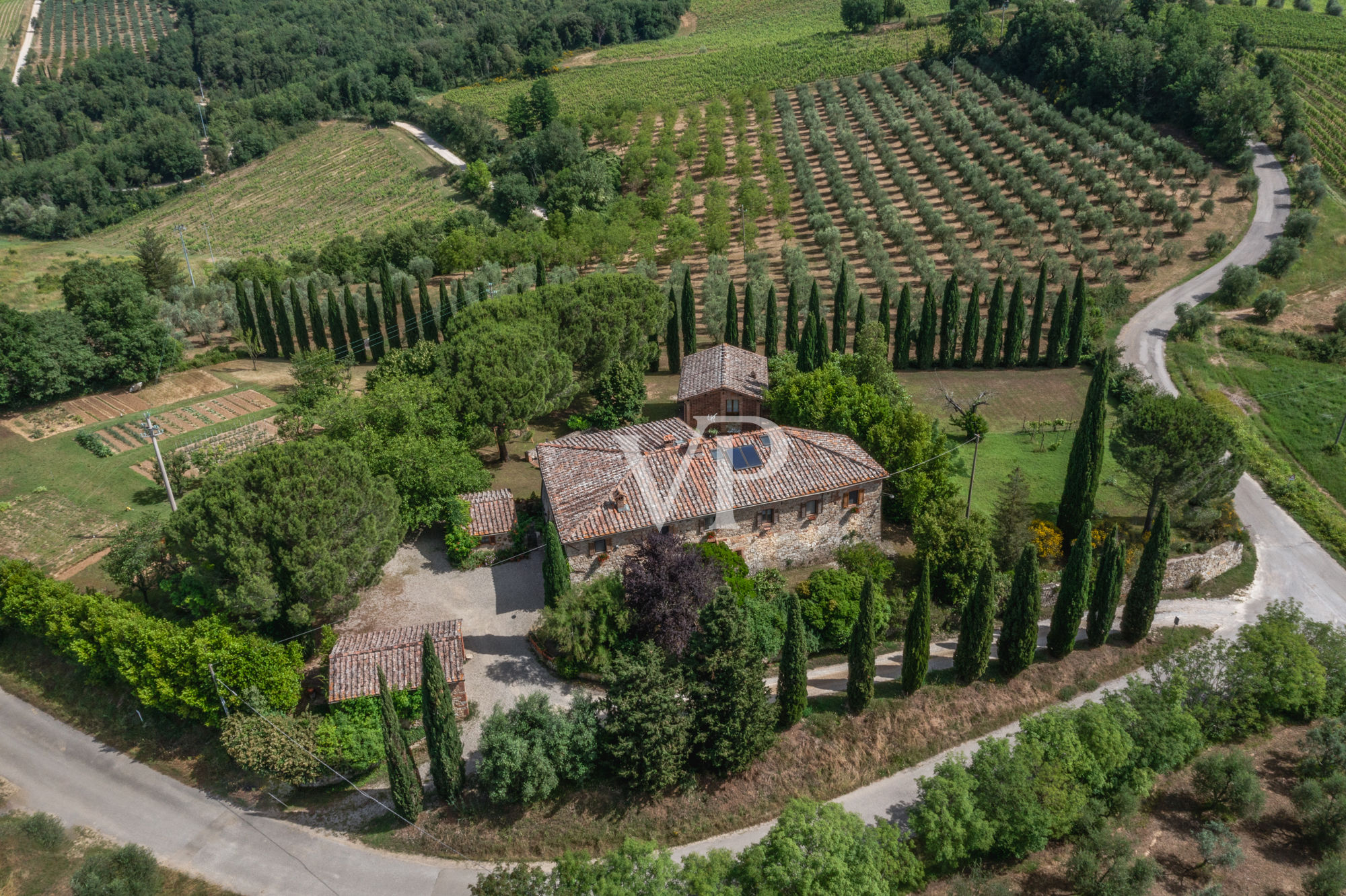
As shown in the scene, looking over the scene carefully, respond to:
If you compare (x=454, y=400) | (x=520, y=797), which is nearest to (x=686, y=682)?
(x=520, y=797)

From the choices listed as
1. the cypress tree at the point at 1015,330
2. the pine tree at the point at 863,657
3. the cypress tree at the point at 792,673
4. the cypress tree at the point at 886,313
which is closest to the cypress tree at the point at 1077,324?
the cypress tree at the point at 1015,330

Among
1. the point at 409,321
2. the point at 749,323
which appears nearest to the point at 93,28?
the point at 409,321

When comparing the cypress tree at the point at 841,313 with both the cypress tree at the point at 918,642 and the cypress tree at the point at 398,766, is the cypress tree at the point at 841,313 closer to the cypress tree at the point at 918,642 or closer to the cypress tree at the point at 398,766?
the cypress tree at the point at 918,642

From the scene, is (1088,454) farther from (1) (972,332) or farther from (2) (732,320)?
(2) (732,320)

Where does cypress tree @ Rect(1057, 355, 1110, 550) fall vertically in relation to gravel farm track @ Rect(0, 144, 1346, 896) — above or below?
above

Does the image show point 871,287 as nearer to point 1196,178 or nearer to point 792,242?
point 792,242

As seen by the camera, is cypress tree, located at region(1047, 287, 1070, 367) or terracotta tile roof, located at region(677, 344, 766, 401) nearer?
terracotta tile roof, located at region(677, 344, 766, 401)

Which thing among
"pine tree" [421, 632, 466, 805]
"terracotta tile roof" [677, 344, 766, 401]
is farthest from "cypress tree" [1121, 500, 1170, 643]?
"pine tree" [421, 632, 466, 805]

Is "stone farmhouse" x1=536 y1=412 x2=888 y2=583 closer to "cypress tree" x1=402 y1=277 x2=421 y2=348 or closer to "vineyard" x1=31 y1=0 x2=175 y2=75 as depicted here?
"cypress tree" x1=402 y1=277 x2=421 y2=348
